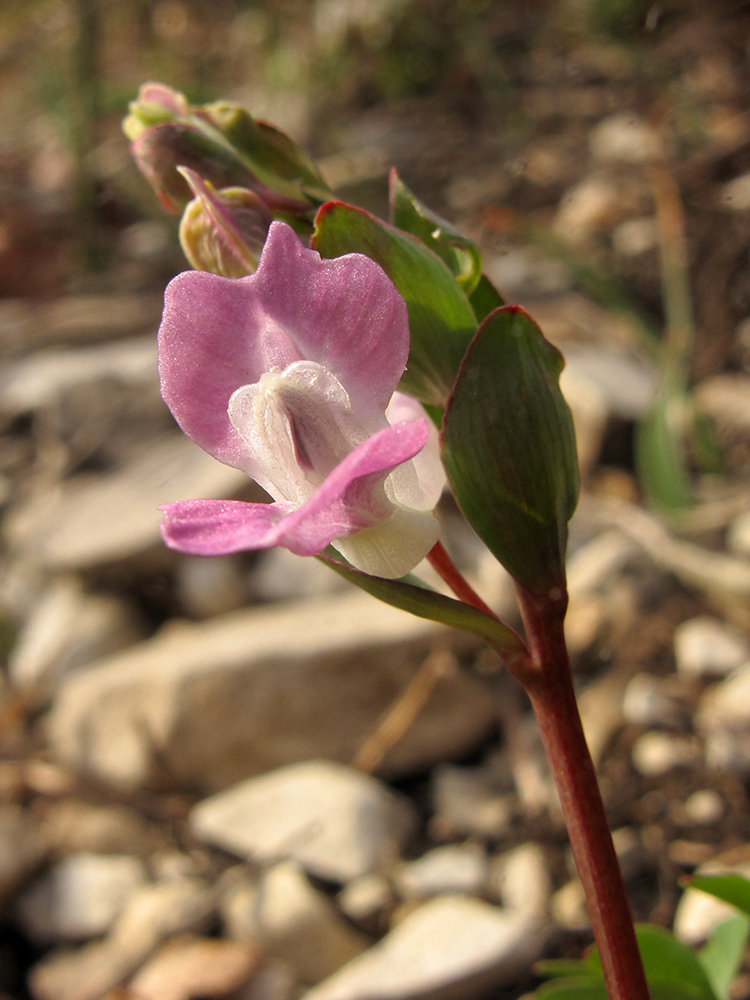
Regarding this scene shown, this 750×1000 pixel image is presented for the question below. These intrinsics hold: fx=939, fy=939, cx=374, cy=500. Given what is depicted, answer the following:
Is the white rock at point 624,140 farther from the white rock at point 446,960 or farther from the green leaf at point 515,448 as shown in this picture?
the green leaf at point 515,448

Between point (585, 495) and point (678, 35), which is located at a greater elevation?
point (678, 35)

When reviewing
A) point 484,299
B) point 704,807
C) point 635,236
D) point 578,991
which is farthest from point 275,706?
point 635,236

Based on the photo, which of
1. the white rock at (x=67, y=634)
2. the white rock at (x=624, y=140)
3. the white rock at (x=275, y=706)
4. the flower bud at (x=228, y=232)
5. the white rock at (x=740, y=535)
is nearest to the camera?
the flower bud at (x=228, y=232)

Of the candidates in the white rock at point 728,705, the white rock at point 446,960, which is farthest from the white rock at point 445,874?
the white rock at point 728,705

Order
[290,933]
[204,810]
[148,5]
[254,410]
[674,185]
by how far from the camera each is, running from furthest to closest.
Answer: [148,5] → [674,185] → [204,810] → [290,933] → [254,410]

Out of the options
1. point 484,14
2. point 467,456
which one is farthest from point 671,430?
point 484,14

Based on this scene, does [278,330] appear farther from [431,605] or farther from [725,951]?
[725,951]

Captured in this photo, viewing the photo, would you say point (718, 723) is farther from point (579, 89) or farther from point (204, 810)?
point (579, 89)
